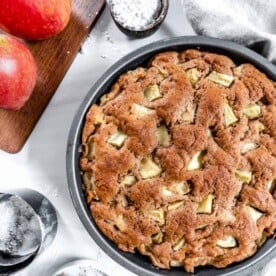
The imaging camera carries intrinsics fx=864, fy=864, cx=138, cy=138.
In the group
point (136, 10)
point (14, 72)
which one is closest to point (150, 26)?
point (136, 10)

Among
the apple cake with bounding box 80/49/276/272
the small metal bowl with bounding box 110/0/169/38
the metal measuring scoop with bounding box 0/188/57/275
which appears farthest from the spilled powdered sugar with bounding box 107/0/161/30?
the metal measuring scoop with bounding box 0/188/57/275

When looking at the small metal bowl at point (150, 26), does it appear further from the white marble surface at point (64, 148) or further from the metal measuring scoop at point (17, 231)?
the metal measuring scoop at point (17, 231)

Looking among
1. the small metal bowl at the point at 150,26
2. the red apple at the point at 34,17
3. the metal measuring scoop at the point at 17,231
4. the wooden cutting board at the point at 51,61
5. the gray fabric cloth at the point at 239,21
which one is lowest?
the metal measuring scoop at the point at 17,231

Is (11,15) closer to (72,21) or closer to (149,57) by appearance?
(72,21)

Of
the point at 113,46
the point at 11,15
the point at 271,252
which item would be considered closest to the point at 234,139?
the point at 271,252

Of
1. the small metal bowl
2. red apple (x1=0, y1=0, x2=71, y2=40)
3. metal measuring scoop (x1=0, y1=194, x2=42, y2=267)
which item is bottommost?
metal measuring scoop (x1=0, y1=194, x2=42, y2=267)

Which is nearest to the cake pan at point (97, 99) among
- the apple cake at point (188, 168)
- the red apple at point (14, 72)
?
the apple cake at point (188, 168)

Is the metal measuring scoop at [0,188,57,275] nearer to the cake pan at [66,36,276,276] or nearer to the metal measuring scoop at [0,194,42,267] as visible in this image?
the metal measuring scoop at [0,194,42,267]
